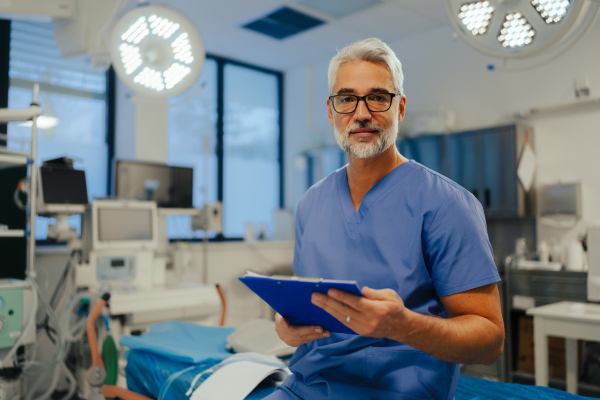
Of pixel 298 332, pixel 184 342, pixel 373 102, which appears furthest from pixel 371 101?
pixel 184 342

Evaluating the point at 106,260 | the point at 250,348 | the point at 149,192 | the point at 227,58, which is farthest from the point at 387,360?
the point at 227,58

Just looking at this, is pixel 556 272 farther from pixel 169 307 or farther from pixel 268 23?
pixel 268 23

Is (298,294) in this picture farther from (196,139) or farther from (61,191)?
(196,139)

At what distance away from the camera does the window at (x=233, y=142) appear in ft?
16.1

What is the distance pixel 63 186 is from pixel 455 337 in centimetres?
243

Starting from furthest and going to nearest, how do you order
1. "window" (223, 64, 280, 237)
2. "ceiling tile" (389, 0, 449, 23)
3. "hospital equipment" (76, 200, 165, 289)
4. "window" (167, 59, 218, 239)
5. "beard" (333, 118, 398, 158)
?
"window" (223, 64, 280, 237)
"window" (167, 59, 218, 239)
"ceiling tile" (389, 0, 449, 23)
"hospital equipment" (76, 200, 165, 289)
"beard" (333, 118, 398, 158)

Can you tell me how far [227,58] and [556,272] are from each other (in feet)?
13.0

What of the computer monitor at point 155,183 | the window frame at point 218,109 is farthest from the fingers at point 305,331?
the window frame at point 218,109

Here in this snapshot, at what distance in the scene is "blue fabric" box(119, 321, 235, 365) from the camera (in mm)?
1836

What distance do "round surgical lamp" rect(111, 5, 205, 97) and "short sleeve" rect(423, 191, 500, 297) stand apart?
4.82 feet

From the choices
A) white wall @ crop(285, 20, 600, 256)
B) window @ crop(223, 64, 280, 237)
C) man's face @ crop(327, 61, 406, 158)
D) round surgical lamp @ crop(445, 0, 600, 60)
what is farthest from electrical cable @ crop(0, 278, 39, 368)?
white wall @ crop(285, 20, 600, 256)

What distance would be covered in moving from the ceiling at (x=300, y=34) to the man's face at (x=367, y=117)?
2807 millimetres

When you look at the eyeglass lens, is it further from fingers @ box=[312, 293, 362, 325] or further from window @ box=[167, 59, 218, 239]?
window @ box=[167, 59, 218, 239]

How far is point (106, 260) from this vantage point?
110 inches
